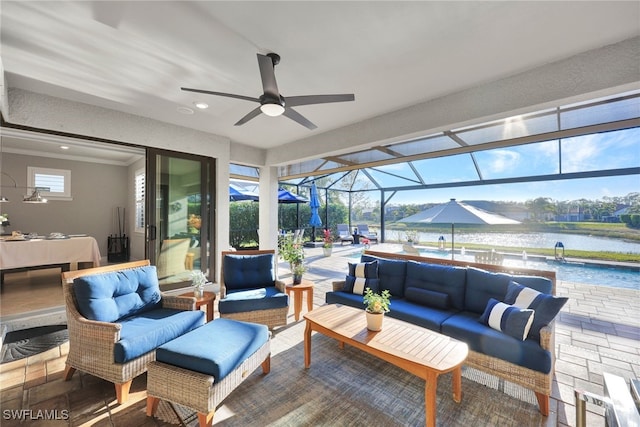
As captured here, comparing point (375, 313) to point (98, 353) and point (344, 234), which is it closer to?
point (98, 353)

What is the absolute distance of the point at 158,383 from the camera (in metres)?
1.80

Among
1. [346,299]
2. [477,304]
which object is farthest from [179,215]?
[477,304]

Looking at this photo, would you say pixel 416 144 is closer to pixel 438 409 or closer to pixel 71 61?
pixel 438 409

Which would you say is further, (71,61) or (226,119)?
(226,119)

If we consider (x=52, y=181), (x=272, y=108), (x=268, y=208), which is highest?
(x=272, y=108)

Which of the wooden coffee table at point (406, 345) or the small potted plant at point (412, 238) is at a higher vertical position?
the small potted plant at point (412, 238)

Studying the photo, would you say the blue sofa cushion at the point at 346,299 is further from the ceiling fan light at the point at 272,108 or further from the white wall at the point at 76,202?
the white wall at the point at 76,202

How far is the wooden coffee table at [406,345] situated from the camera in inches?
67.7

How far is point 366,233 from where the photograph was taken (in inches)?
456

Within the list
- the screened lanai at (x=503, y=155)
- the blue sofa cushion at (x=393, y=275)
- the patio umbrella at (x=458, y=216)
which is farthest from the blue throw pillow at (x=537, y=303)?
the patio umbrella at (x=458, y=216)

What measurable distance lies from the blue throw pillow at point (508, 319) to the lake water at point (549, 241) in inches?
258

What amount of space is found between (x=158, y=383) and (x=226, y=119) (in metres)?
3.51

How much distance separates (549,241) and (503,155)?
2.83 meters

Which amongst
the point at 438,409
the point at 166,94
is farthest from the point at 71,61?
the point at 438,409
